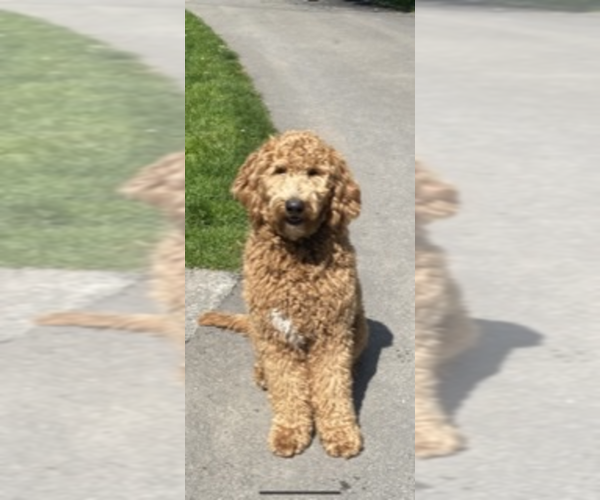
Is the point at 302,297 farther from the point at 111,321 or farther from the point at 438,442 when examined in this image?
the point at 111,321

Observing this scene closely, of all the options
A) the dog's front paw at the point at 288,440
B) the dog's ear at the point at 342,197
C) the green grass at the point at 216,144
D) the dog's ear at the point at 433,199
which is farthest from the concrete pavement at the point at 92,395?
the green grass at the point at 216,144

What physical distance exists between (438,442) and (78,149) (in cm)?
143

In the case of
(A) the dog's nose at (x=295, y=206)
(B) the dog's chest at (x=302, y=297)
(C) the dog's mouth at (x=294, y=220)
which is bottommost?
(B) the dog's chest at (x=302, y=297)

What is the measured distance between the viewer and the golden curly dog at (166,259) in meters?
2.93

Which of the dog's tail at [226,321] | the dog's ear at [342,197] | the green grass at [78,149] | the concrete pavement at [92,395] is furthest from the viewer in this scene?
the dog's tail at [226,321]

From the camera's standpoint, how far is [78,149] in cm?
352

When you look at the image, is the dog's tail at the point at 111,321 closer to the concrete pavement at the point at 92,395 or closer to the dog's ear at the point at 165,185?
the concrete pavement at the point at 92,395

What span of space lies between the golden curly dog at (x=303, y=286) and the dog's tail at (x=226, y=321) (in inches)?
18.7

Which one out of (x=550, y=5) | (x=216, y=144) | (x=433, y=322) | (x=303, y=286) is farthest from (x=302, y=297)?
(x=550, y=5)

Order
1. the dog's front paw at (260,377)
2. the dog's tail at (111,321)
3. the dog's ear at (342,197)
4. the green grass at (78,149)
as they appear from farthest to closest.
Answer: the dog's front paw at (260,377) < the dog's ear at (342,197) < the green grass at (78,149) < the dog's tail at (111,321)

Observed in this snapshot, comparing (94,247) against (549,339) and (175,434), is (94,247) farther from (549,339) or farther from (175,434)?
(549,339)

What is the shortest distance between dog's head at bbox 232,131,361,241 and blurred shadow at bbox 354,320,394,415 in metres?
0.76

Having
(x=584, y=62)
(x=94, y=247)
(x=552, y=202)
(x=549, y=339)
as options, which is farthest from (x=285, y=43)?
(x=94, y=247)

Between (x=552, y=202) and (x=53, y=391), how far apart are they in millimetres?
2769
